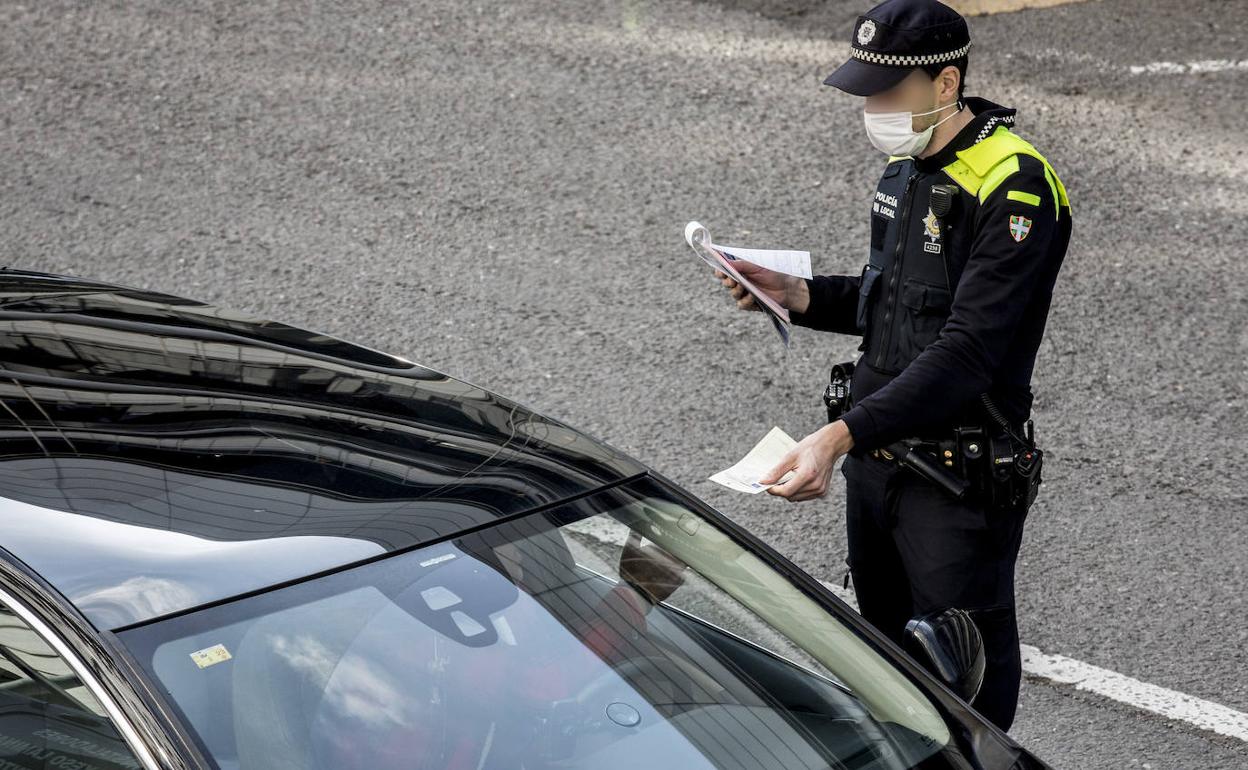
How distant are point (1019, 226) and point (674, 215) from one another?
3.84 m

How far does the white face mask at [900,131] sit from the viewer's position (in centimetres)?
288

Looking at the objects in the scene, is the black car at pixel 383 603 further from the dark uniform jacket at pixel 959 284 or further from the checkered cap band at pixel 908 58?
the checkered cap band at pixel 908 58

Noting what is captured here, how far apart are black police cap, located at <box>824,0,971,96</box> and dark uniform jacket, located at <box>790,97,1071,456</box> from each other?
0.19 m

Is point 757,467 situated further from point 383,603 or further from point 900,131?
point 383,603

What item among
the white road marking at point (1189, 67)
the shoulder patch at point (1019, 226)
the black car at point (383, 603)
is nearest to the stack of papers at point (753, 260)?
the shoulder patch at point (1019, 226)

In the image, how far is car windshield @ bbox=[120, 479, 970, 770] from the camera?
1.94 metres

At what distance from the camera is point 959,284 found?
9.04ft

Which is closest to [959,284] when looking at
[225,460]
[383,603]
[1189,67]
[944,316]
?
[944,316]

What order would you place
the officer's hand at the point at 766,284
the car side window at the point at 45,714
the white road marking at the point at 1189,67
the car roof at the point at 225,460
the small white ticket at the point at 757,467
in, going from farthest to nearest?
the white road marking at the point at 1189,67, the officer's hand at the point at 766,284, the small white ticket at the point at 757,467, the car roof at the point at 225,460, the car side window at the point at 45,714

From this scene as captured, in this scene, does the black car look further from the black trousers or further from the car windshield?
the black trousers

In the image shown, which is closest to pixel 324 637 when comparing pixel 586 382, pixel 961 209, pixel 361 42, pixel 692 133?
pixel 961 209

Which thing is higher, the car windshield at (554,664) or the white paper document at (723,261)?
the white paper document at (723,261)

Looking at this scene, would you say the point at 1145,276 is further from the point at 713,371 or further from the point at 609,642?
the point at 609,642

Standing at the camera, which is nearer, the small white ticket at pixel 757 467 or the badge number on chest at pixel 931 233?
the small white ticket at pixel 757 467
